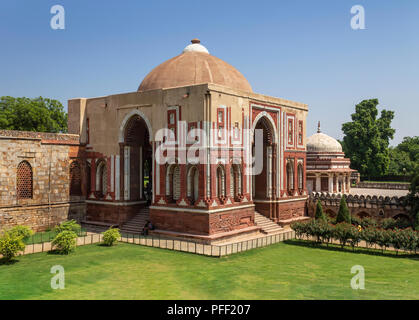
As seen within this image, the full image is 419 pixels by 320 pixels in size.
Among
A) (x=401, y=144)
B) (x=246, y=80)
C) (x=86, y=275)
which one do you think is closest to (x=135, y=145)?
(x=246, y=80)

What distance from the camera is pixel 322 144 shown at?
46.6 metres

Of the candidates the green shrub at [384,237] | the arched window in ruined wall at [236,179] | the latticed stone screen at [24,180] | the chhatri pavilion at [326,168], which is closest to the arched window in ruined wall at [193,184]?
the arched window in ruined wall at [236,179]

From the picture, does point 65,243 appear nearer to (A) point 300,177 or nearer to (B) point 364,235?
(B) point 364,235

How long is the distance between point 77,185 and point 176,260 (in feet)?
47.8

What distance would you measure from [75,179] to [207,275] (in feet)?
58.5

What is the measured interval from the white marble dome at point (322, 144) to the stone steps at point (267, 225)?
56.4ft

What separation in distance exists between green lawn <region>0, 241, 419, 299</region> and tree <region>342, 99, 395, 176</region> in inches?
1650

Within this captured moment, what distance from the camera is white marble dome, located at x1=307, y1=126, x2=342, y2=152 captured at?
46.2 m

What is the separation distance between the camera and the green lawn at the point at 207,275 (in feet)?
52.9

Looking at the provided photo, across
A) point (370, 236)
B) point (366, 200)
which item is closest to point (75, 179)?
point (370, 236)

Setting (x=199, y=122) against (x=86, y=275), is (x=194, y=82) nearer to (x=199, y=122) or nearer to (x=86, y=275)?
(x=199, y=122)

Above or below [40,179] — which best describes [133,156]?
above

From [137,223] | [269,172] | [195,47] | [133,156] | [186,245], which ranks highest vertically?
[195,47]

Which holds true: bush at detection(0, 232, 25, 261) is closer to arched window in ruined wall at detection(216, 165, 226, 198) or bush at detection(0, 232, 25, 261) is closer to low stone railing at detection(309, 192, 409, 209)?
arched window in ruined wall at detection(216, 165, 226, 198)
